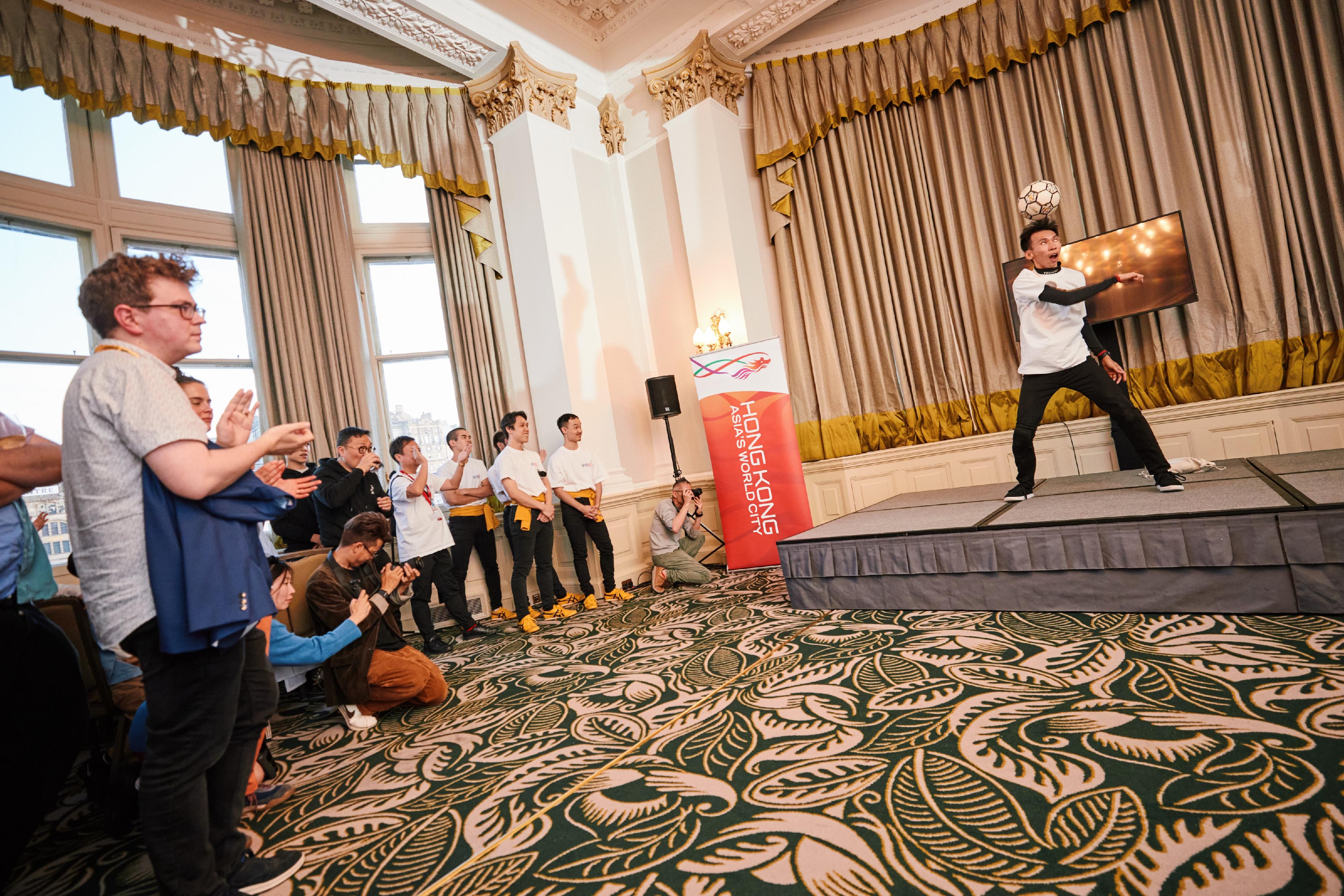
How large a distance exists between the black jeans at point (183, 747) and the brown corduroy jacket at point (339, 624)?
1.18m

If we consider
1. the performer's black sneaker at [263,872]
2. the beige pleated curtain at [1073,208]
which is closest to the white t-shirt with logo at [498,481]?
the beige pleated curtain at [1073,208]

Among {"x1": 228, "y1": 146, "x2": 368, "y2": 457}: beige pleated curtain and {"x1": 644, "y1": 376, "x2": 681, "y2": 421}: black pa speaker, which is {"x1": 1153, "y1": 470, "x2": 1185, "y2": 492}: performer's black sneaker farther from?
{"x1": 228, "y1": 146, "x2": 368, "y2": 457}: beige pleated curtain

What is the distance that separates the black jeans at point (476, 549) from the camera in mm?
4277

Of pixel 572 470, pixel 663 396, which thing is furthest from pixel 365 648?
pixel 663 396

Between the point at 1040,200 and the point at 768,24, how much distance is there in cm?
263

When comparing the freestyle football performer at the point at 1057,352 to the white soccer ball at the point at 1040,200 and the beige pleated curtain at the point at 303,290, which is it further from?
the beige pleated curtain at the point at 303,290

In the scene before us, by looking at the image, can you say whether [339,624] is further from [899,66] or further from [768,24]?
[899,66]

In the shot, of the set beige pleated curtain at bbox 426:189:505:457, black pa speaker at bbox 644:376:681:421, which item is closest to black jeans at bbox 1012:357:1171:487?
black pa speaker at bbox 644:376:681:421

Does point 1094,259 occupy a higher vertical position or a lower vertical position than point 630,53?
lower

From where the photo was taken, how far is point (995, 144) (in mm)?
4996

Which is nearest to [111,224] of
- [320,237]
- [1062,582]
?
[320,237]

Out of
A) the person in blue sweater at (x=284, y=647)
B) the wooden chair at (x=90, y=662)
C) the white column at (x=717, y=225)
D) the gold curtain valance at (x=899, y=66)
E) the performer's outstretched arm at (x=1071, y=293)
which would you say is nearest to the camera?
the person in blue sweater at (x=284, y=647)

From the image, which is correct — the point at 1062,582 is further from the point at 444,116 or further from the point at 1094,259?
the point at 444,116

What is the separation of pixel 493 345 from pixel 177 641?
4.16 metres
